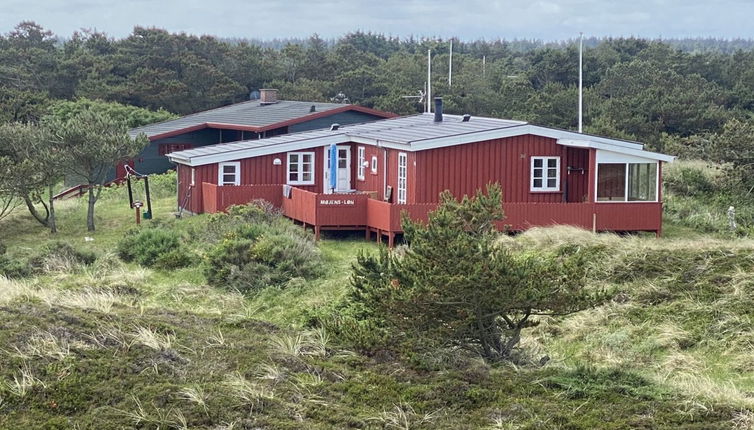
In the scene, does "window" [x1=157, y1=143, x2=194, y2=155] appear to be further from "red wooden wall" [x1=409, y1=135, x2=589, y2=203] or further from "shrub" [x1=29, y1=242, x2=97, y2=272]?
"shrub" [x1=29, y1=242, x2=97, y2=272]

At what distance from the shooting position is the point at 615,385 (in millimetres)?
11969

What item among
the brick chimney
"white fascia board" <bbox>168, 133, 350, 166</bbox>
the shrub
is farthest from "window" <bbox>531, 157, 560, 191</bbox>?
the brick chimney

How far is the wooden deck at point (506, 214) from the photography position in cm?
2598

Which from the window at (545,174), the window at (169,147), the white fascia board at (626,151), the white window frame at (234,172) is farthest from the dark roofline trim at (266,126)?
the white fascia board at (626,151)

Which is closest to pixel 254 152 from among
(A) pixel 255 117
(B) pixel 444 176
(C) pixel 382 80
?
(B) pixel 444 176

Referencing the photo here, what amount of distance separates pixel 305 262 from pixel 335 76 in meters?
59.4

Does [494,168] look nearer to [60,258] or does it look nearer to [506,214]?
[506,214]

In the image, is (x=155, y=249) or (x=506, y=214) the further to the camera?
(x=506, y=214)

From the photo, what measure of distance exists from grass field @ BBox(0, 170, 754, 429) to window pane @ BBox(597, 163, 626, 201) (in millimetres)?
9170

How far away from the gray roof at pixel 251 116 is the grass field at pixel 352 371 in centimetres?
2472

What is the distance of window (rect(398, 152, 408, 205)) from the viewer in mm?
28469

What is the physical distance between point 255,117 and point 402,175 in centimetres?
1732

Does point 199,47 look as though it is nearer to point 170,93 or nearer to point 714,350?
point 170,93

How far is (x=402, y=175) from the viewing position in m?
28.7
